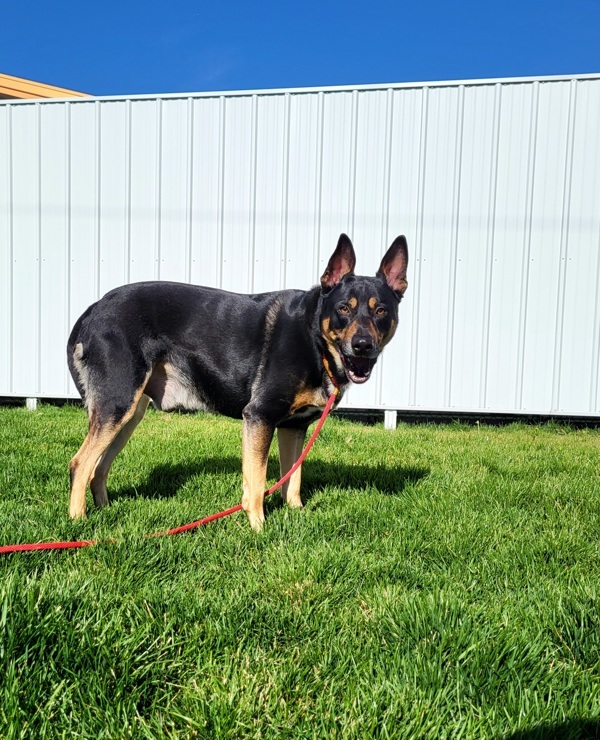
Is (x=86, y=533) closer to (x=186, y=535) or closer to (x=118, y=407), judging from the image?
(x=186, y=535)

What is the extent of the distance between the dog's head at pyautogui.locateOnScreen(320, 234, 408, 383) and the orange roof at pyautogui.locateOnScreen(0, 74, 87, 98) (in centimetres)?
753

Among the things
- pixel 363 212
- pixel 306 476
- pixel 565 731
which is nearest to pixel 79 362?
pixel 306 476

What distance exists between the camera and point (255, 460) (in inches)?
136

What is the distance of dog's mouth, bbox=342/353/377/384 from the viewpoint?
3.46 m

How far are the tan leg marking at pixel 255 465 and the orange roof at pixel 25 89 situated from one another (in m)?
7.97

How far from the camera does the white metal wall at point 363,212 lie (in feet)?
23.2

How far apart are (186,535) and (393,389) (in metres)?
4.70

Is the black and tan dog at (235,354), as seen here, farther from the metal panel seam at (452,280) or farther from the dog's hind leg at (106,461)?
the metal panel seam at (452,280)

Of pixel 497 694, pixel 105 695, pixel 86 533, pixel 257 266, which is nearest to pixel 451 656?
pixel 497 694

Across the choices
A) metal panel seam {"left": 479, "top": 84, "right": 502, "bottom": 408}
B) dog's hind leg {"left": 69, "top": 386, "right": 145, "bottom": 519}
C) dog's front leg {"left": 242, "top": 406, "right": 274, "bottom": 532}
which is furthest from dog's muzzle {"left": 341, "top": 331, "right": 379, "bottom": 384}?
metal panel seam {"left": 479, "top": 84, "right": 502, "bottom": 408}

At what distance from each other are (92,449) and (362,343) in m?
1.71

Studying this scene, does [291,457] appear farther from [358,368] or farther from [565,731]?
[565,731]

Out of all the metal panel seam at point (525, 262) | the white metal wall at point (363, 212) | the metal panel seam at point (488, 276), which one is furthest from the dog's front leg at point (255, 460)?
the metal panel seam at point (525, 262)

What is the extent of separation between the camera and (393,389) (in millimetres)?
7375
